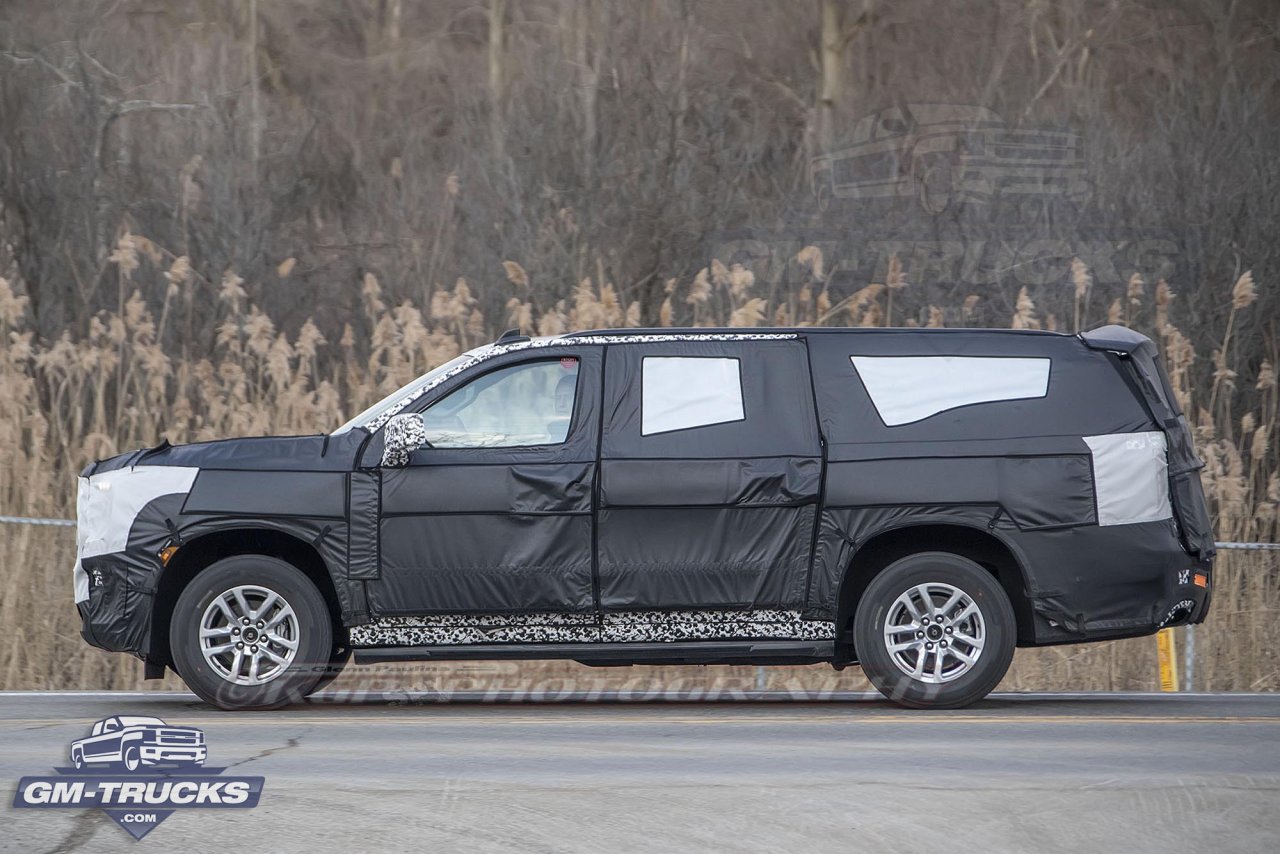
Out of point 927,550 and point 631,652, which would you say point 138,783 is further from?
point 927,550

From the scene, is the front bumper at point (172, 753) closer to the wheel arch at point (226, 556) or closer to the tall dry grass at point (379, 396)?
the wheel arch at point (226, 556)

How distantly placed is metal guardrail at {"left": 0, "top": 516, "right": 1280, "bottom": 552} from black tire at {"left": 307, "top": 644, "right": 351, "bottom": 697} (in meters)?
3.75

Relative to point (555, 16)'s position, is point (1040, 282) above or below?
below

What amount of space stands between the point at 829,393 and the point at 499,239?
10.6 meters

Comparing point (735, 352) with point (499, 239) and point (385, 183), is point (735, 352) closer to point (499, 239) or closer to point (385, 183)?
point (499, 239)

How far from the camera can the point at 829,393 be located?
9.97 meters

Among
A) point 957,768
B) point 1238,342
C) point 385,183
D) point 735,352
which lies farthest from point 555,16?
point 957,768

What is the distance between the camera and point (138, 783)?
749cm

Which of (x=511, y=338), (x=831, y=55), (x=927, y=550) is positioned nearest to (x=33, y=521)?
(x=511, y=338)

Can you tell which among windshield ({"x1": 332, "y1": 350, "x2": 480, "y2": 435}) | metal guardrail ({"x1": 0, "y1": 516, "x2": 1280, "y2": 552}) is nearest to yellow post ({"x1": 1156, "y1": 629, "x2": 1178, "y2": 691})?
metal guardrail ({"x1": 0, "y1": 516, "x2": 1280, "y2": 552})

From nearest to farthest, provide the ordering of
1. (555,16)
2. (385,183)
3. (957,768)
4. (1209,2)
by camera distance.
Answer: (957,768) < (385,183) < (1209,2) < (555,16)

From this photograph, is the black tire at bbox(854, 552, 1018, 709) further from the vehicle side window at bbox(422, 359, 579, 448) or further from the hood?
the hood

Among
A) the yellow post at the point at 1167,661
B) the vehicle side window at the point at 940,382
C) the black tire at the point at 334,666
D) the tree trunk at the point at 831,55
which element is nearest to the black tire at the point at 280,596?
the black tire at the point at 334,666

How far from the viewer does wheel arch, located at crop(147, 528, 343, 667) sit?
32.3 feet
